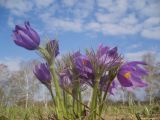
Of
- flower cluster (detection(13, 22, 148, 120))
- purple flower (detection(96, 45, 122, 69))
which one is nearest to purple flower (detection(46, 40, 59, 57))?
flower cluster (detection(13, 22, 148, 120))

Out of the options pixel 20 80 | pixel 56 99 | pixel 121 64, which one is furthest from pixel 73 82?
pixel 20 80

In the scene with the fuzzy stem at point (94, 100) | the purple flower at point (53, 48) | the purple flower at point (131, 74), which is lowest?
the fuzzy stem at point (94, 100)

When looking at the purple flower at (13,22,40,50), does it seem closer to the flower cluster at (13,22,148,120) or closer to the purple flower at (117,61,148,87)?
the flower cluster at (13,22,148,120)

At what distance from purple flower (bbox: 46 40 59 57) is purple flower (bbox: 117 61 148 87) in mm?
277

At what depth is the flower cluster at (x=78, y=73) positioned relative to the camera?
1238 millimetres

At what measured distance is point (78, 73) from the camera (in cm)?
129

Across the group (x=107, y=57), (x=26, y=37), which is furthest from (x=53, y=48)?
(x=107, y=57)

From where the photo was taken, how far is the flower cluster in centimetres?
124

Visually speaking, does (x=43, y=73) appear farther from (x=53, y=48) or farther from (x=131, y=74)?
(x=131, y=74)

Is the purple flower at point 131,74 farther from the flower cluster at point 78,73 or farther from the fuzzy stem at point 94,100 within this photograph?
the fuzzy stem at point 94,100

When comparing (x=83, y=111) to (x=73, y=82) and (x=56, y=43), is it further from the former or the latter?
(x=56, y=43)

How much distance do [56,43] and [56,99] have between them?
0.23 meters

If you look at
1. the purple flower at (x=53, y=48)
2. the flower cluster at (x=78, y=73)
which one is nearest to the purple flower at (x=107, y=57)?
the flower cluster at (x=78, y=73)

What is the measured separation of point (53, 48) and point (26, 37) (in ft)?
0.40
